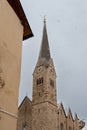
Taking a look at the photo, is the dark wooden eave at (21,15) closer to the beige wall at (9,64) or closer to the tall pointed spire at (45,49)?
the beige wall at (9,64)

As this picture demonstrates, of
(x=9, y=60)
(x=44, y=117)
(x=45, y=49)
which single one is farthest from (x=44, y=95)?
(x=9, y=60)

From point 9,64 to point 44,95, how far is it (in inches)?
1173

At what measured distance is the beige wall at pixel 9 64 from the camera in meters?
7.02

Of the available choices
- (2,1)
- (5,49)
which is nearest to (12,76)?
(5,49)

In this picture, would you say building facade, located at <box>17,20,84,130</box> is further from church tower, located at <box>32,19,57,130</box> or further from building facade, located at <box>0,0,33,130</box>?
building facade, located at <box>0,0,33,130</box>

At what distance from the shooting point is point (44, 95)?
37.1 metres

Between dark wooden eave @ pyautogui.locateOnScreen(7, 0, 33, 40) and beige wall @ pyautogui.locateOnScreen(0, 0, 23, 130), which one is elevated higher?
dark wooden eave @ pyautogui.locateOnScreen(7, 0, 33, 40)

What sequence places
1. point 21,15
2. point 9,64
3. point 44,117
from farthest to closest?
1. point 44,117
2. point 21,15
3. point 9,64

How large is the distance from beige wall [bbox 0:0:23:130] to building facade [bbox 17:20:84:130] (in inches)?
1063

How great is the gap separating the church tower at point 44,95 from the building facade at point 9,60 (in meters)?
26.9

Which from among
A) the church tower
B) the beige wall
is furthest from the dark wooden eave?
the church tower

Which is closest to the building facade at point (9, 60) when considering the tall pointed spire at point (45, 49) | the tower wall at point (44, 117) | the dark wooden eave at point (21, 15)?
the dark wooden eave at point (21, 15)

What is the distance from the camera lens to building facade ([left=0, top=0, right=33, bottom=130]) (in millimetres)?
7050

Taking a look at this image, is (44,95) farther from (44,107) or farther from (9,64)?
(9,64)
